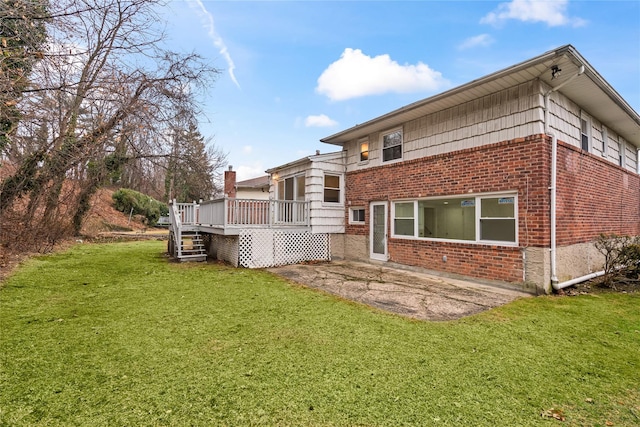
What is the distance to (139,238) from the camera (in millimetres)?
18969

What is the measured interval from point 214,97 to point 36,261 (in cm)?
769

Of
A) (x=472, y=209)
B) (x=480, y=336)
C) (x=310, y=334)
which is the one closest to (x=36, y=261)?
(x=310, y=334)

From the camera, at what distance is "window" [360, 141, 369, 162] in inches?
418

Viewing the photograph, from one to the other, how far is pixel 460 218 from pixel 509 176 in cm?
154

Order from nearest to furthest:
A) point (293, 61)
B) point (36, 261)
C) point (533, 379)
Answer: point (533, 379) → point (36, 261) → point (293, 61)

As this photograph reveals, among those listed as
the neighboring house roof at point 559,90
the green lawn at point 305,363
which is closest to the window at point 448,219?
the green lawn at point 305,363

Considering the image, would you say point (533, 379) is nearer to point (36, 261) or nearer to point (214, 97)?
point (214, 97)

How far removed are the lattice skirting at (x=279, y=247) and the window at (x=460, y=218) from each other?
9.39 ft

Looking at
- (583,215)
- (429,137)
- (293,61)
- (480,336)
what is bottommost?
(480,336)

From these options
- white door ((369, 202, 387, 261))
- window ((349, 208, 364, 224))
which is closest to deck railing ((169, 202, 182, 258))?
window ((349, 208, 364, 224))

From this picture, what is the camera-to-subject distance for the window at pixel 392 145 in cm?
948

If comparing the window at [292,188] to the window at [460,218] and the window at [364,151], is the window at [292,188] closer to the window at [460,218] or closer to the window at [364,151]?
the window at [364,151]

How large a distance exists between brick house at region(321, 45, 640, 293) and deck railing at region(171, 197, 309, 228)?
2.51 meters

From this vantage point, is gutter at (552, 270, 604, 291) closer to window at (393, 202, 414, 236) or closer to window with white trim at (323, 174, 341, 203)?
window at (393, 202, 414, 236)
